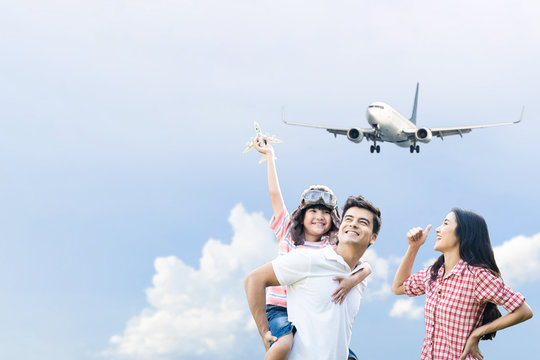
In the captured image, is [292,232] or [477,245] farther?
[292,232]

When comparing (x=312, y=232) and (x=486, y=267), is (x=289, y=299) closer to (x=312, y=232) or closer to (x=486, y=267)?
(x=312, y=232)

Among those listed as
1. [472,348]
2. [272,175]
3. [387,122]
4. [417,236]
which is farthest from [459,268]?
[387,122]

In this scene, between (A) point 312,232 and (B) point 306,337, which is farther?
(A) point 312,232

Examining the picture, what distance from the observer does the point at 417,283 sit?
3959 mm

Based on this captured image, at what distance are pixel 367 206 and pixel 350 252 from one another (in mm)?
268

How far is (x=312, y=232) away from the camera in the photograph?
4004 millimetres

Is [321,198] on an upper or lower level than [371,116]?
lower

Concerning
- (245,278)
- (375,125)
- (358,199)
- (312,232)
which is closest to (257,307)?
(245,278)

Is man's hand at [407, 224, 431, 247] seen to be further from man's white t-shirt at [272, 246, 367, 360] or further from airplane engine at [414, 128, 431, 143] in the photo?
airplane engine at [414, 128, 431, 143]

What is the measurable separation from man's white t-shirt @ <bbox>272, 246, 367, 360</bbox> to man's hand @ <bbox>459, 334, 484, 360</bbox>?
925mm

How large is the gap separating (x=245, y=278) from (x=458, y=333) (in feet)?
4.85

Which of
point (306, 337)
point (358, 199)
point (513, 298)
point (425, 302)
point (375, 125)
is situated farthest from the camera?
point (375, 125)

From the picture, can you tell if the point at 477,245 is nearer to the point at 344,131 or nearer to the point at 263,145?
the point at 263,145

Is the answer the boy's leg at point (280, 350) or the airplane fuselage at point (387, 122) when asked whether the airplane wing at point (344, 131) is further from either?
the boy's leg at point (280, 350)
